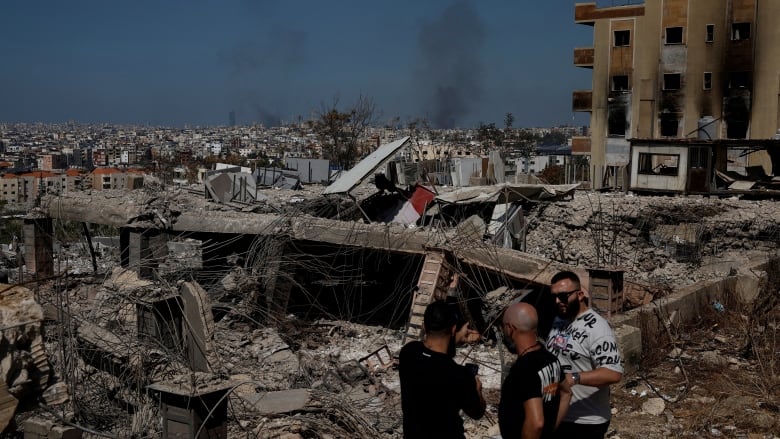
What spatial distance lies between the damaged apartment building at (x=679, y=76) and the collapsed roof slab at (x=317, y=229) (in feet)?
64.4

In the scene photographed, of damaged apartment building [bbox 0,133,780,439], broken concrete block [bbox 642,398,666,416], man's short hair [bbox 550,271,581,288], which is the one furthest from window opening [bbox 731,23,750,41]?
man's short hair [bbox 550,271,581,288]

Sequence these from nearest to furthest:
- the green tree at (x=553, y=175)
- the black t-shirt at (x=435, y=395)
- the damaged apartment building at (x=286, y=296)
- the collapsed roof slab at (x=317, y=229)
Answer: the black t-shirt at (x=435, y=395)
the damaged apartment building at (x=286, y=296)
the collapsed roof slab at (x=317, y=229)
the green tree at (x=553, y=175)

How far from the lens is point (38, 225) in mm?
16391

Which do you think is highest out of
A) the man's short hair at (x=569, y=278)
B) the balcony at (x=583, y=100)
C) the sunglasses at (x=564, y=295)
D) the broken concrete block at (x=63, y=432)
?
the balcony at (x=583, y=100)

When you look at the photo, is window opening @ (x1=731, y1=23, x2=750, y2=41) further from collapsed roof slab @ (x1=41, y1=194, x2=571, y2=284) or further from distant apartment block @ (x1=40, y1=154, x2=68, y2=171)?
distant apartment block @ (x1=40, y1=154, x2=68, y2=171)

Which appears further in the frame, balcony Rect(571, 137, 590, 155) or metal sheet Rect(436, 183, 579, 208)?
balcony Rect(571, 137, 590, 155)

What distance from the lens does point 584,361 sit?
405 centimetres

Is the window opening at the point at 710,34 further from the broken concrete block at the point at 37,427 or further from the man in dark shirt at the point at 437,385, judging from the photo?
the broken concrete block at the point at 37,427

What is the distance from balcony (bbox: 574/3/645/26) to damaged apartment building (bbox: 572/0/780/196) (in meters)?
0.05

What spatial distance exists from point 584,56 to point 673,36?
14.6 feet

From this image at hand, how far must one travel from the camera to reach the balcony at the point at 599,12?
35.7m

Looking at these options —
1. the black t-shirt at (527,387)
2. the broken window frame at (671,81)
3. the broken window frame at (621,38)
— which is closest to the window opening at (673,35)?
the broken window frame at (671,81)

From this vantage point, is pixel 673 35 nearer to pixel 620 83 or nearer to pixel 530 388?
pixel 620 83

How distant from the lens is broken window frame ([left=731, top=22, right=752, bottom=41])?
32.9 meters
